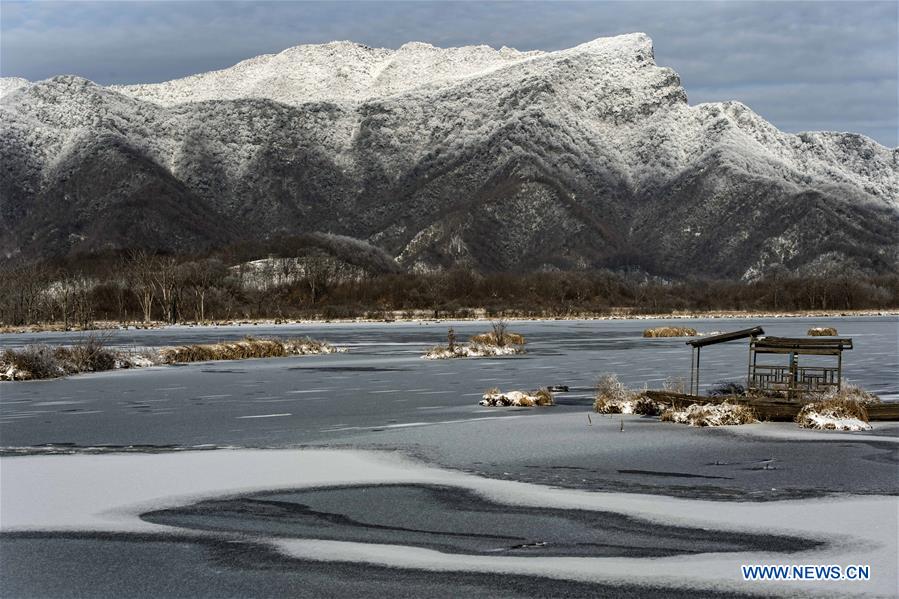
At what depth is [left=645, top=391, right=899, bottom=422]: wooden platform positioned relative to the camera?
2125 cm

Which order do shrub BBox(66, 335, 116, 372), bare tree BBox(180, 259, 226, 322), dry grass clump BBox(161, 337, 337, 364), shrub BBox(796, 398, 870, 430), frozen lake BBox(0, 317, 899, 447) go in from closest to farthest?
1. shrub BBox(796, 398, 870, 430)
2. frozen lake BBox(0, 317, 899, 447)
3. shrub BBox(66, 335, 116, 372)
4. dry grass clump BBox(161, 337, 337, 364)
5. bare tree BBox(180, 259, 226, 322)

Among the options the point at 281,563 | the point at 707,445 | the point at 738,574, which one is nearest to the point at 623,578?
the point at 738,574

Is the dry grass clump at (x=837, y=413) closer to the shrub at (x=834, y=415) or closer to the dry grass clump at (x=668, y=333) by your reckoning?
the shrub at (x=834, y=415)

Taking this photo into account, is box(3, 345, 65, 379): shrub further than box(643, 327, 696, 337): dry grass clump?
No

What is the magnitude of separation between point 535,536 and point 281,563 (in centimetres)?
285

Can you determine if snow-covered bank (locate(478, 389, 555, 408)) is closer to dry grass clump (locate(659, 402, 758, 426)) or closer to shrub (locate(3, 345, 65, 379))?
dry grass clump (locate(659, 402, 758, 426))

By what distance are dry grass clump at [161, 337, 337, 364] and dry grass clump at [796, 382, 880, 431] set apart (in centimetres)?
3039

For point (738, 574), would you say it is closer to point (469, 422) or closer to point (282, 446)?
point (282, 446)

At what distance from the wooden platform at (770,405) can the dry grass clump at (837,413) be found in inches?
9.8

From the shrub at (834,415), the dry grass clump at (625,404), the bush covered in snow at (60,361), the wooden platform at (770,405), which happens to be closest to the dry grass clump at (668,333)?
the bush covered in snow at (60,361)

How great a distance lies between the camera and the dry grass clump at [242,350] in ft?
152

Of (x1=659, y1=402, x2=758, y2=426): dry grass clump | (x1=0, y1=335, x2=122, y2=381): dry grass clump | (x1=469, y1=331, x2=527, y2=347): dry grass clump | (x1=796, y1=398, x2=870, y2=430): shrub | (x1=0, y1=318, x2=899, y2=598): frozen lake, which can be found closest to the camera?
(x1=0, y1=318, x2=899, y2=598): frozen lake

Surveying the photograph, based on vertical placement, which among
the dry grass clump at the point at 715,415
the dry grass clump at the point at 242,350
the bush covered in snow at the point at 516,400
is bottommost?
the dry grass clump at the point at 242,350

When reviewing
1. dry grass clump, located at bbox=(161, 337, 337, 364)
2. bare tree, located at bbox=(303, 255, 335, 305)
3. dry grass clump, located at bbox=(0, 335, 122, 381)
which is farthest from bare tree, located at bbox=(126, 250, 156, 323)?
dry grass clump, located at bbox=(0, 335, 122, 381)
